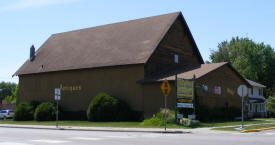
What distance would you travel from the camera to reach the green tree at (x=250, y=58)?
6619cm

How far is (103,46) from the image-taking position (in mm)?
39625

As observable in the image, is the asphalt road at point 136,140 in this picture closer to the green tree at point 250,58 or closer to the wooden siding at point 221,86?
the wooden siding at point 221,86

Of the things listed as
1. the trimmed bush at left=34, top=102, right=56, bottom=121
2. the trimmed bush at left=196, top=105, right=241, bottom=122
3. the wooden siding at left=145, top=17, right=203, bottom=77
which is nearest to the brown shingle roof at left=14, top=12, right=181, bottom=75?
the wooden siding at left=145, top=17, right=203, bottom=77

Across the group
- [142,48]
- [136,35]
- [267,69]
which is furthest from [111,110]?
[267,69]

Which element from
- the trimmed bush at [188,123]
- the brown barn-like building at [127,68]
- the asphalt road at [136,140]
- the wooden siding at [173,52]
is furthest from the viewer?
the wooden siding at [173,52]

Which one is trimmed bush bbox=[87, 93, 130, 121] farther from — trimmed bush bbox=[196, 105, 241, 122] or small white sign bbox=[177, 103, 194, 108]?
small white sign bbox=[177, 103, 194, 108]

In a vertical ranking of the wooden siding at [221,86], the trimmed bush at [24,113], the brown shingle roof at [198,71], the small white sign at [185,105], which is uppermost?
the brown shingle roof at [198,71]

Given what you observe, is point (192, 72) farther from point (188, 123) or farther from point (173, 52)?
point (188, 123)

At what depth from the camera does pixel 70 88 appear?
39875 millimetres

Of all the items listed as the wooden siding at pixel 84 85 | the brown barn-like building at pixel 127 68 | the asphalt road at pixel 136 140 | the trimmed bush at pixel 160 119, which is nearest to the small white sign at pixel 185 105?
the trimmed bush at pixel 160 119

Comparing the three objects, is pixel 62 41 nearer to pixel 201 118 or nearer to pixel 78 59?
pixel 78 59

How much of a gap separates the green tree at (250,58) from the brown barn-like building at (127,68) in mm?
26192

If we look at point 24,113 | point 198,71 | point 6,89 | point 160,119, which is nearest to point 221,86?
point 198,71

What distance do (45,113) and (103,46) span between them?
9.36 m
